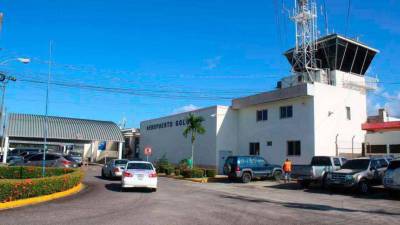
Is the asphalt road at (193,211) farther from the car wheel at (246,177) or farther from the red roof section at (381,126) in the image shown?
the red roof section at (381,126)

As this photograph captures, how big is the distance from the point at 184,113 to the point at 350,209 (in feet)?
104

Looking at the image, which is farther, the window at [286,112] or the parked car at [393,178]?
the window at [286,112]

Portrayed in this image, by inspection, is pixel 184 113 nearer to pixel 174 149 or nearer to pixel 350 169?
pixel 174 149

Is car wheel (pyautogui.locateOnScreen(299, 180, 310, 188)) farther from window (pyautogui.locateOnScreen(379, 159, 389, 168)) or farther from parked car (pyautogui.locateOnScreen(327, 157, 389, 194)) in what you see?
window (pyautogui.locateOnScreen(379, 159, 389, 168))

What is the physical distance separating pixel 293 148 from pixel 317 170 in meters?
8.89

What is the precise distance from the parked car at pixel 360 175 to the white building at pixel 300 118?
26.6 ft

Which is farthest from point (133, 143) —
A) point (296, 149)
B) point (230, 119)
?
point (296, 149)

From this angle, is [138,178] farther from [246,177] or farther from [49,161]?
[49,161]

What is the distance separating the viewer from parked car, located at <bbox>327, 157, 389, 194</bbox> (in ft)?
72.7

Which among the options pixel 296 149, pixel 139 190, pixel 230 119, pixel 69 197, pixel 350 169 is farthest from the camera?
pixel 230 119

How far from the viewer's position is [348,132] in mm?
34406

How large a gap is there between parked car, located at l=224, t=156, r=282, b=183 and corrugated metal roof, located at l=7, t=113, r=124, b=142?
1123 inches

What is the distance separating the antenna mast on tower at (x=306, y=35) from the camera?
42.2m

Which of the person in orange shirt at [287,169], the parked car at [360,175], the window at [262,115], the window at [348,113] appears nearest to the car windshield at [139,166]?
the parked car at [360,175]
